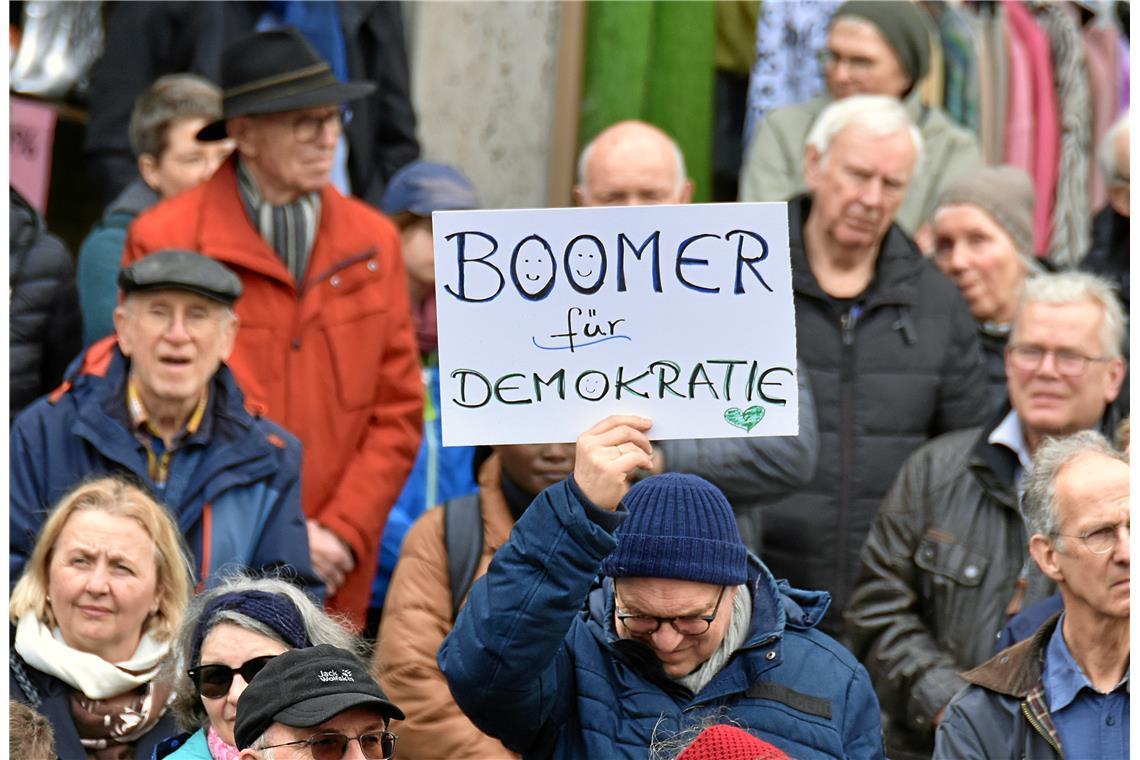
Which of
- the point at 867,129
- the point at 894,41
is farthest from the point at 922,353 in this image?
the point at 894,41

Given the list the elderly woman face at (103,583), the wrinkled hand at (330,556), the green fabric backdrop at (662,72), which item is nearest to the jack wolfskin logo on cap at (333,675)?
the elderly woman face at (103,583)

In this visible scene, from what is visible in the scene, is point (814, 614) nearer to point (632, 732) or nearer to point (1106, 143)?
point (632, 732)

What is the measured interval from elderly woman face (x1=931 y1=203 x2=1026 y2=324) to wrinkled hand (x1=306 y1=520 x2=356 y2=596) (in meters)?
2.68

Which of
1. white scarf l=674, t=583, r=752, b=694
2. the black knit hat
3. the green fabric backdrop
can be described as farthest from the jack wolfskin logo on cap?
the green fabric backdrop

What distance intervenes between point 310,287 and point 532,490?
4.44ft

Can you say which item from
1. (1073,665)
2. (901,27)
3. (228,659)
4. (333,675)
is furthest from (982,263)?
(333,675)

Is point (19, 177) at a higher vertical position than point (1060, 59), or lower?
lower

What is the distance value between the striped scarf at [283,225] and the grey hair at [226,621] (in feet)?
6.88

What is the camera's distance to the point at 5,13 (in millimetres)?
6734

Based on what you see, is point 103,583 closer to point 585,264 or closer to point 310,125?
point 585,264

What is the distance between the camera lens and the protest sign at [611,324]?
4930 millimetres

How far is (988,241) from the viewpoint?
864cm

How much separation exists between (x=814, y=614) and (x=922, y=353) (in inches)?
98.8

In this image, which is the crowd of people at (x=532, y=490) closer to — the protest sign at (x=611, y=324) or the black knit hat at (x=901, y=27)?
the black knit hat at (x=901, y=27)
